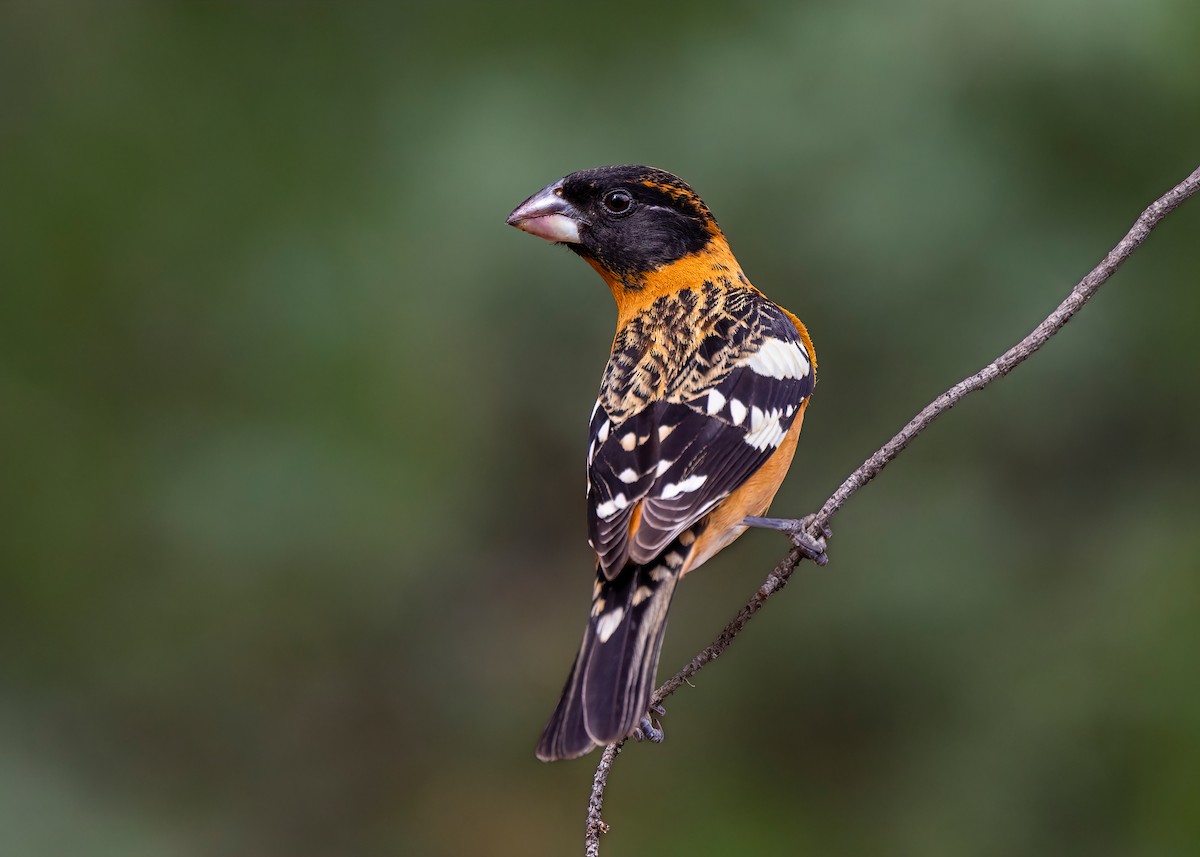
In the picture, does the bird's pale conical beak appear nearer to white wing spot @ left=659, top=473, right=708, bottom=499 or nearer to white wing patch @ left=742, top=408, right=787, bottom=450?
white wing patch @ left=742, top=408, right=787, bottom=450

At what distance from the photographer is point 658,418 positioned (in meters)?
3.01

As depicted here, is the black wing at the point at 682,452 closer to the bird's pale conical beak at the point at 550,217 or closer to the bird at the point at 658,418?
the bird at the point at 658,418

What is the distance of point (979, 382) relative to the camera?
238 cm

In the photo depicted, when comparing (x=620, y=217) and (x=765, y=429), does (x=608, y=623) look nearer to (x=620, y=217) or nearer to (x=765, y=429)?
(x=765, y=429)

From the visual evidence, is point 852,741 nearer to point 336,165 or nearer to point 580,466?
point 580,466

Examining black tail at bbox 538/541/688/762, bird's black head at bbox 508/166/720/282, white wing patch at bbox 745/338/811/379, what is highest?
bird's black head at bbox 508/166/720/282

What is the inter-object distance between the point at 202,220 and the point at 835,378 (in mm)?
2382

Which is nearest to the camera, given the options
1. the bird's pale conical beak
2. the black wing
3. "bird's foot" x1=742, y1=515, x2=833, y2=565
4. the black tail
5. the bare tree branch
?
the bare tree branch

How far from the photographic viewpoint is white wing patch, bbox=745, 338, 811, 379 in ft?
10.5

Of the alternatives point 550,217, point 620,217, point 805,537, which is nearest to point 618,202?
point 620,217

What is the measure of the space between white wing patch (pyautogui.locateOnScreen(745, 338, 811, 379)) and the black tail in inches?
22.6

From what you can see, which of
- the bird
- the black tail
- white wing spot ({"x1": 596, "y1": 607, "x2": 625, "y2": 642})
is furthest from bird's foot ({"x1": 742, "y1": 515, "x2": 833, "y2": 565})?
white wing spot ({"x1": 596, "y1": 607, "x2": 625, "y2": 642})

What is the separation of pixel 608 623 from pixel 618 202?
1428 mm

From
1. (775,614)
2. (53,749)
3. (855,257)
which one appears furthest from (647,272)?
(53,749)
